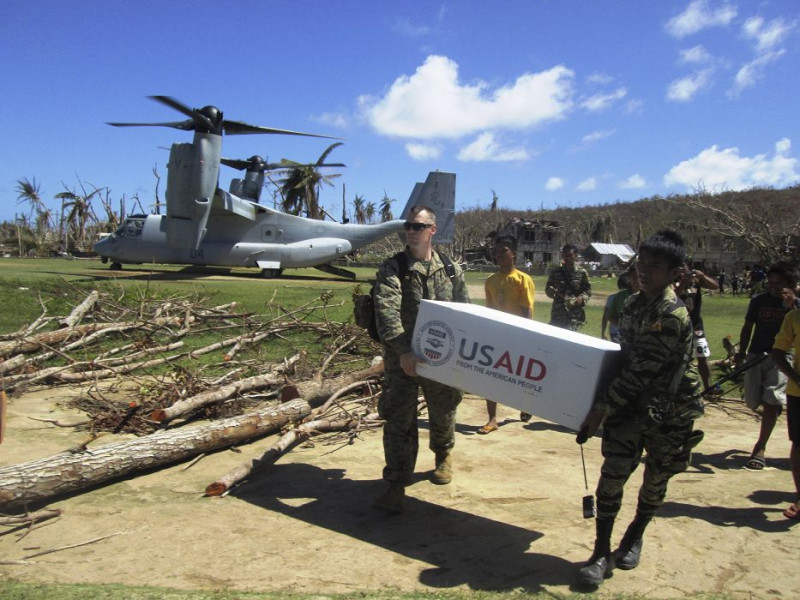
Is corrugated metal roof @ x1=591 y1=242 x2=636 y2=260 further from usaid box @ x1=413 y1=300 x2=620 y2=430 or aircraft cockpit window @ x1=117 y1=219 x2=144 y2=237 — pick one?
usaid box @ x1=413 y1=300 x2=620 y2=430

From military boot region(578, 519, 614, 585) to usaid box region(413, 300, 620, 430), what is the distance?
21.4 inches

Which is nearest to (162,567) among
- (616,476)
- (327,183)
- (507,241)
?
(616,476)

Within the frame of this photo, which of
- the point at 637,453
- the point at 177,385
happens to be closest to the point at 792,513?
the point at 637,453

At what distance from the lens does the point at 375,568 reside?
3.15 m

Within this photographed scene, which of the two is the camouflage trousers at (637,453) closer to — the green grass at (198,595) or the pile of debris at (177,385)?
the green grass at (198,595)

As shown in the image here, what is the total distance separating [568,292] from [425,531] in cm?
366

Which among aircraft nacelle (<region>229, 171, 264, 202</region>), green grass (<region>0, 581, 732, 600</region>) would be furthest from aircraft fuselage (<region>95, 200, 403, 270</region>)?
green grass (<region>0, 581, 732, 600</region>)

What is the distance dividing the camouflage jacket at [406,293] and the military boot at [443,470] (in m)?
1.02

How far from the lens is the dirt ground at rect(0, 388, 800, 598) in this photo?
3.04 meters

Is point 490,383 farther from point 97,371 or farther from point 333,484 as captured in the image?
point 97,371

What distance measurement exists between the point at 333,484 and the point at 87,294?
8906 mm

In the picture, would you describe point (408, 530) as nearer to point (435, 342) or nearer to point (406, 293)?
point (435, 342)

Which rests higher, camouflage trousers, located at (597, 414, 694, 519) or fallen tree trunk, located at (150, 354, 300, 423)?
camouflage trousers, located at (597, 414, 694, 519)

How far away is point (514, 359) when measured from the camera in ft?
10.7
